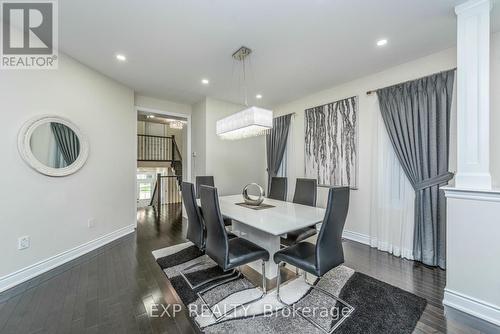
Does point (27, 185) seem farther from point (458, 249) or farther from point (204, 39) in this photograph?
point (458, 249)

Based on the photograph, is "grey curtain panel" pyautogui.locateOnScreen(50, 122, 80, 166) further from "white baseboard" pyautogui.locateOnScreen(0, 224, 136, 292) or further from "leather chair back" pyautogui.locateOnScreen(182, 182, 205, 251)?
"leather chair back" pyautogui.locateOnScreen(182, 182, 205, 251)

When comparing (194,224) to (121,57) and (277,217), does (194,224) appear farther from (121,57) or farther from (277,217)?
(121,57)

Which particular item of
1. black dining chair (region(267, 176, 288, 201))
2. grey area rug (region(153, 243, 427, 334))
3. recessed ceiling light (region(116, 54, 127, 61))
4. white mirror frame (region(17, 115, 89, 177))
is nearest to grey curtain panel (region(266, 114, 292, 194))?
black dining chair (region(267, 176, 288, 201))

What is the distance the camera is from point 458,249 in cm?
184

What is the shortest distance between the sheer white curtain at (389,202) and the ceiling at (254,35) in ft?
3.35

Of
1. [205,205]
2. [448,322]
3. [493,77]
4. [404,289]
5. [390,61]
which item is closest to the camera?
[448,322]

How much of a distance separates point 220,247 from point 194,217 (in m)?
0.66

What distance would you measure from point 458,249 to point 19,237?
4.59 meters

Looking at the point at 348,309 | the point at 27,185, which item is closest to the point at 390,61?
the point at 348,309

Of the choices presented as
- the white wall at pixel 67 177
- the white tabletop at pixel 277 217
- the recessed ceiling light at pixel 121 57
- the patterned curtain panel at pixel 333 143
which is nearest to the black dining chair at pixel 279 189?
the white tabletop at pixel 277 217

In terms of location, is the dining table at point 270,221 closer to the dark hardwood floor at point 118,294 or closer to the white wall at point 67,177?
the dark hardwood floor at point 118,294

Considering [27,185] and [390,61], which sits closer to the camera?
[27,185]

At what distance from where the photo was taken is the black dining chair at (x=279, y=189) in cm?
343

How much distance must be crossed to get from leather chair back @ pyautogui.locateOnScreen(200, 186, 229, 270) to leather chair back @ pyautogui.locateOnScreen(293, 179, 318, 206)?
5.29 feet
